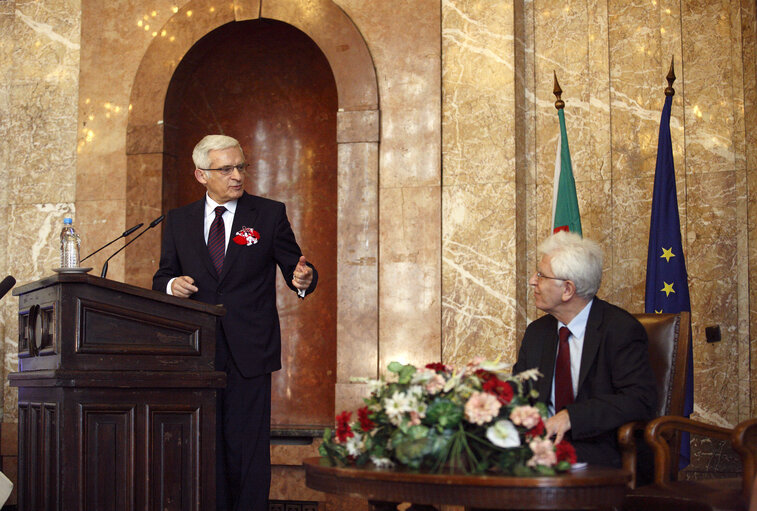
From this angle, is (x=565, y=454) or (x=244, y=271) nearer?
(x=565, y=454)

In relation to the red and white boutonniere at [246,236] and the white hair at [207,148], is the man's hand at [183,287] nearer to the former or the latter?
the red and white boutonniere at [246,236]

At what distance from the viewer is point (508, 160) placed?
5.34 meters

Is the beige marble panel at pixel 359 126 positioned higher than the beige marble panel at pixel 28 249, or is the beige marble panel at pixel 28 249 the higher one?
the beige marble panel at pixel 359 126

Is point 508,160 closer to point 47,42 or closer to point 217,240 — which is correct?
point 217,240

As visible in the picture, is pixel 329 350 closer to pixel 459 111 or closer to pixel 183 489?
pixel 459 111

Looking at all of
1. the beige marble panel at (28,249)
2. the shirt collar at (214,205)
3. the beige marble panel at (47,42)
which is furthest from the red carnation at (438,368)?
the beige marble panel at (47,42)

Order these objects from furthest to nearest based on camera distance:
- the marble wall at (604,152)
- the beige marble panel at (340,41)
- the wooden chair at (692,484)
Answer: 1. the beige marble panel at (340,41)
2. the marble wall at (604,152)
3. the wooden chair at (692,484)

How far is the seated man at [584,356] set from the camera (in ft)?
10.3

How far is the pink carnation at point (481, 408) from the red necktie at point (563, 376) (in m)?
0.98

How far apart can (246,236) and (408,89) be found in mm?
1964

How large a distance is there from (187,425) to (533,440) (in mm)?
1594

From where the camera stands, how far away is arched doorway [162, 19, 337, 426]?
20.0 feet

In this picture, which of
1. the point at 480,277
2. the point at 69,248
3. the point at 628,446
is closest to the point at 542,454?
the point at 628,446

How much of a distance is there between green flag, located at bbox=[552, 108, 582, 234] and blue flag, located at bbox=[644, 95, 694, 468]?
1.36ft
